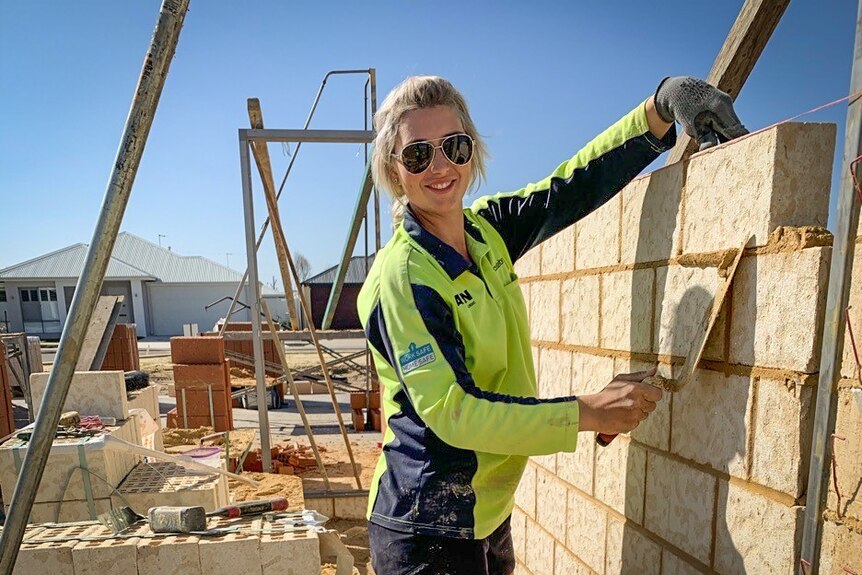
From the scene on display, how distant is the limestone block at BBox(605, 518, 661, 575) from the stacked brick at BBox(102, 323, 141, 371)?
12.4m

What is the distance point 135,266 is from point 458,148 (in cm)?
3700

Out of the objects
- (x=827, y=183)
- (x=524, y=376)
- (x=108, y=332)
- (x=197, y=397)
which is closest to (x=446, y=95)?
(x=524, y=376)

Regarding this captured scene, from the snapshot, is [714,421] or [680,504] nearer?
[714,421]

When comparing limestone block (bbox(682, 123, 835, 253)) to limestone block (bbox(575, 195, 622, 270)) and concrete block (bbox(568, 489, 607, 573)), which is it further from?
concrete block (bbox(568, 489, 607, 573))

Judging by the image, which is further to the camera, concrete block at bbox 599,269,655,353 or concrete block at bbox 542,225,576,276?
concrete block at bbox 542,225,576,276

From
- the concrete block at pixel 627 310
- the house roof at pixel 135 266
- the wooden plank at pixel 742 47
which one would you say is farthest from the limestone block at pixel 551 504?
the house roof at pixel 135 266

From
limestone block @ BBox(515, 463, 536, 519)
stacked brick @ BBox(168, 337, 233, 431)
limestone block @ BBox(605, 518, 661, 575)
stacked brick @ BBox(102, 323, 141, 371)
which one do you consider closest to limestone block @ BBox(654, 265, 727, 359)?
limestone block @ BBox(605, 518, 661, 575)

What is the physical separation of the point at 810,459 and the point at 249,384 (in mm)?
11236

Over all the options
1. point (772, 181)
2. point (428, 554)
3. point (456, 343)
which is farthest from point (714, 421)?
point (428, 554)

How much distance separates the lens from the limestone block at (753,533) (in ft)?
3.98

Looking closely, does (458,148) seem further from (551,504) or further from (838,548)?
(551,504)

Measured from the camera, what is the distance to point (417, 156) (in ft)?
4.62

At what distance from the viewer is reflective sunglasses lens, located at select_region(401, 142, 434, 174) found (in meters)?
1.40

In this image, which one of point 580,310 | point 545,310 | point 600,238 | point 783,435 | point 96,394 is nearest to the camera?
point 783,435
